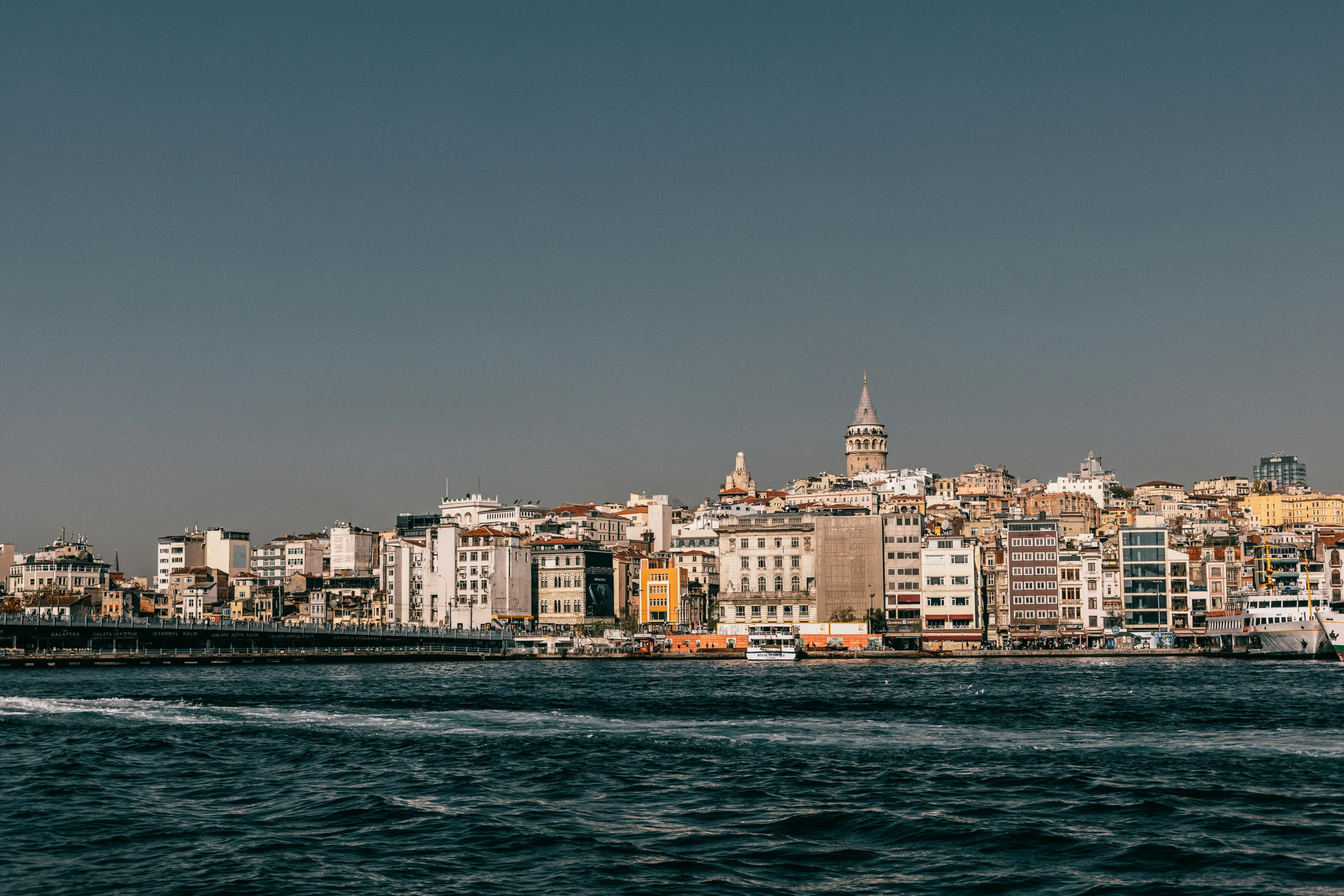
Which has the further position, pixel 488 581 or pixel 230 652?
pixel 488 581

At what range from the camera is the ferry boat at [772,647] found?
396 feet

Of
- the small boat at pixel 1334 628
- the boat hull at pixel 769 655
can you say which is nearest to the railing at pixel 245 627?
the boat hull at pixel 769 655

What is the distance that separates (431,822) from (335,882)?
17.1 feet

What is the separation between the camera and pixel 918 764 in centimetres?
3453

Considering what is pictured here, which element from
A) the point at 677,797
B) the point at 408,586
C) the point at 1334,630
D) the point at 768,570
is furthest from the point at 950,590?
the point at 677,797

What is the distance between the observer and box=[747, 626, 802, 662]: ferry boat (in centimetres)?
12056

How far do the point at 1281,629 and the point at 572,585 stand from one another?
251 feet

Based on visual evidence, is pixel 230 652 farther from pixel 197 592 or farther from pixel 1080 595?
pixel 1080 595

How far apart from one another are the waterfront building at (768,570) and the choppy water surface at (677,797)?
88522 millimetres

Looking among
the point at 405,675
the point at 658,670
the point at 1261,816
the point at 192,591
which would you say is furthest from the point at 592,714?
the point at 192,591

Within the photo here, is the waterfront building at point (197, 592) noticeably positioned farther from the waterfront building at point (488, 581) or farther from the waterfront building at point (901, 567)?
the waterfront building at point (901, 567)

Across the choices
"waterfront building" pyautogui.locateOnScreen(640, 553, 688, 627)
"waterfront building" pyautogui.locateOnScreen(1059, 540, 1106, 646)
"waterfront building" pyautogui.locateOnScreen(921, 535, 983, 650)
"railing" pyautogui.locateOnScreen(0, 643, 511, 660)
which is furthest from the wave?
"waterfront building" pyautogui.locateOnScreen(640, 553, 688, 627)

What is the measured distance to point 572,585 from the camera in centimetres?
16550

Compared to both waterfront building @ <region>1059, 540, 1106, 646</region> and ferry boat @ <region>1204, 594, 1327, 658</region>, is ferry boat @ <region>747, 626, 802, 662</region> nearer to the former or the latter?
waterfront building @ <region>1059, 540, 1106, 646</region>
